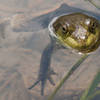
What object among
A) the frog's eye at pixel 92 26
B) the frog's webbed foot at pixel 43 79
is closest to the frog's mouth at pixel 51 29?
the frog's eye at pixel 92 26

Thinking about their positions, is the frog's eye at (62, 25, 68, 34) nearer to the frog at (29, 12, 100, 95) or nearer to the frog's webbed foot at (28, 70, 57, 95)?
the frog at (29, 12, 100, 95)

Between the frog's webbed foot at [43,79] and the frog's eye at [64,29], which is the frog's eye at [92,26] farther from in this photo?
the frog's webbed foot at [43,79]

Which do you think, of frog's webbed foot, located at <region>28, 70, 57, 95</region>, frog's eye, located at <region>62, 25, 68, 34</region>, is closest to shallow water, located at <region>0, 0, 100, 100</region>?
frog's webbed foot, located at <region>28, 70, 57, 95</region>

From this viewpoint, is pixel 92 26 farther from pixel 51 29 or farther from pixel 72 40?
pixel 51 29

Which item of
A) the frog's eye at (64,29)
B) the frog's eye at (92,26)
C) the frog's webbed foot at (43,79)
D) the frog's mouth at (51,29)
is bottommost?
the frog's webbed foot at (43,79)

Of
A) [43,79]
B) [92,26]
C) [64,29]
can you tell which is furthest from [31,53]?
[92,26]

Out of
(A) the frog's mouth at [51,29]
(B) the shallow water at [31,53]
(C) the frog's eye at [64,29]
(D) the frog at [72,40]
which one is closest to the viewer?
(B) the shallow water at [31,53]

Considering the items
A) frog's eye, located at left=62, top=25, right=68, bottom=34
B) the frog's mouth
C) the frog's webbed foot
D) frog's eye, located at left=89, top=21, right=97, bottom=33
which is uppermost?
frog's eye, located at left=89, top=21, right=97, bottom=33
